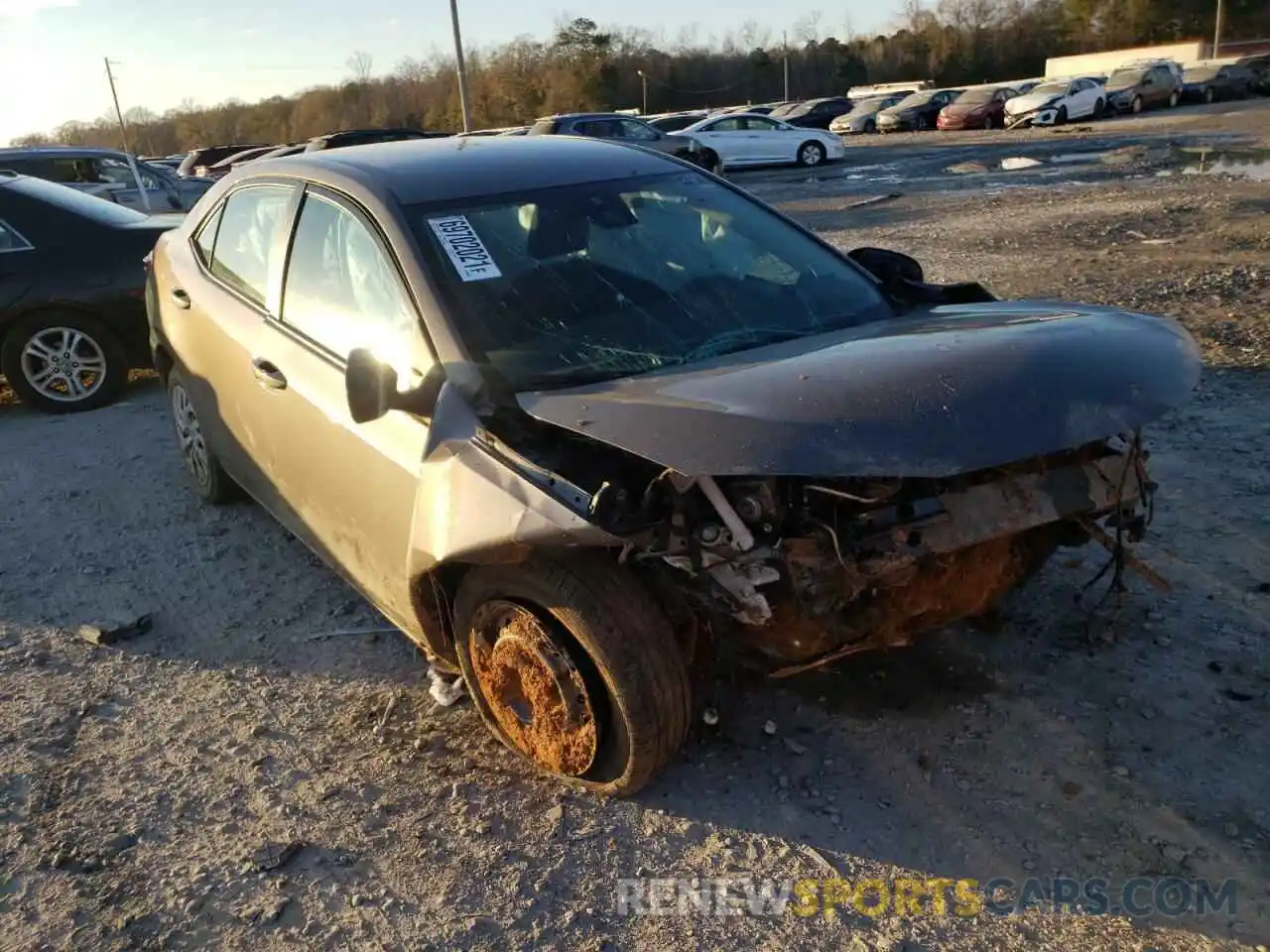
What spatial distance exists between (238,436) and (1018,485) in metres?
3.07

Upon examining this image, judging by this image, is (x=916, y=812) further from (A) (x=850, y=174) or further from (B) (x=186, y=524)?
(A) (x=850, y=174)

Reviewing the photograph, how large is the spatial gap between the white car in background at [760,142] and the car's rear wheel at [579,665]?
75.0 feet

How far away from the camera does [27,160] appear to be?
39.7 feet

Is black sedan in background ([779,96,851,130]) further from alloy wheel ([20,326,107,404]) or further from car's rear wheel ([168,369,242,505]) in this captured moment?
car's rear wheel ([168,369,242,505])

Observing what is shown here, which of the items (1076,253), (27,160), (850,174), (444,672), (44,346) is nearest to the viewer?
(444,672)

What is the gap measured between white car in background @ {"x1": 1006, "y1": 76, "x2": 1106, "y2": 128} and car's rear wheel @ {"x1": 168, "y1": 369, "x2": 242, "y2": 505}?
30401mm

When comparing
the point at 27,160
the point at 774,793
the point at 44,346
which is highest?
the point at 27,160

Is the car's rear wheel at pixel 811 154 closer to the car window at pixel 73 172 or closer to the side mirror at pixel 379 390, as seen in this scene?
the car window at pixel 73 172

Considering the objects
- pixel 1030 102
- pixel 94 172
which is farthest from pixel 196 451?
pixel 1030 102

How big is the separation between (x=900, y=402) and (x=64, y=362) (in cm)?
637

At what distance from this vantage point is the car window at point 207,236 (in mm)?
4457

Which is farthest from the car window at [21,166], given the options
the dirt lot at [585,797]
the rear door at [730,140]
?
the rear door at [730,140]

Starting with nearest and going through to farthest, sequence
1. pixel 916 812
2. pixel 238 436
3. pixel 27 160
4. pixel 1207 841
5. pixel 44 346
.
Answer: pixel 1207 841 < pixel 916 812 < pixel 238 436 < pixel 44 346 < pixel 27 160

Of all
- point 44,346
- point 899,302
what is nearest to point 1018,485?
point 899,302
